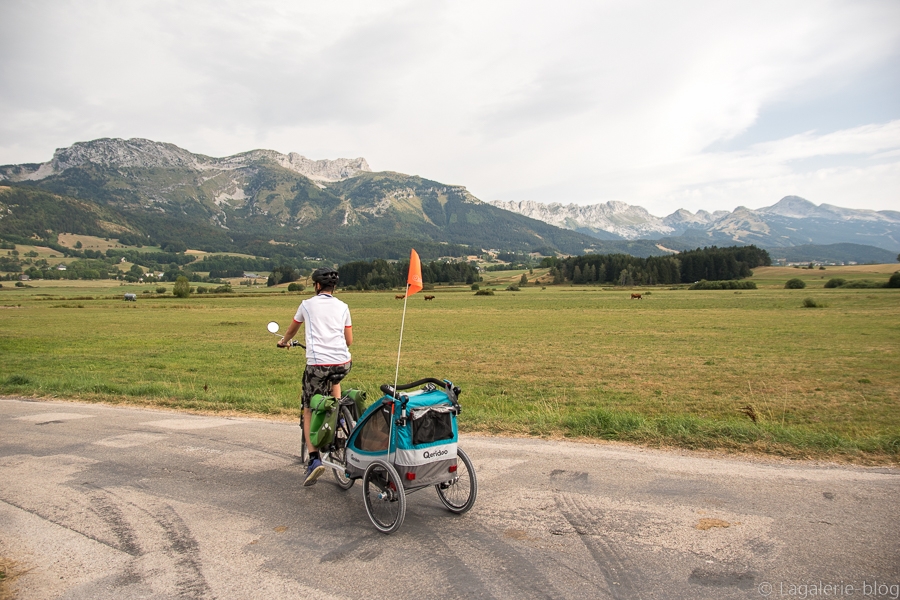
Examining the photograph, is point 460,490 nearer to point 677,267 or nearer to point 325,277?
point 325,277

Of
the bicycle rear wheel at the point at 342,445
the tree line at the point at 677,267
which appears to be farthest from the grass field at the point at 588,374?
the tree line at the point at 677,267

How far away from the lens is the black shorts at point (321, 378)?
6941 mm

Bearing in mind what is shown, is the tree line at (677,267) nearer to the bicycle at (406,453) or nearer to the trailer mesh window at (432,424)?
the bicycle at (406,453)

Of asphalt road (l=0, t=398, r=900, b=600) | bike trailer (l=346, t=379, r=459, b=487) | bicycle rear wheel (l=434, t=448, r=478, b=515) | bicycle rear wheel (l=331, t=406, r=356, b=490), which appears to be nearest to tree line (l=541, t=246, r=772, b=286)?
asphalt road (l=0, t=398, r=900, b=600)

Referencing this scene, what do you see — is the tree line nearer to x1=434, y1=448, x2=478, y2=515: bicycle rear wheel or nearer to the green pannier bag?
the green pannier bag

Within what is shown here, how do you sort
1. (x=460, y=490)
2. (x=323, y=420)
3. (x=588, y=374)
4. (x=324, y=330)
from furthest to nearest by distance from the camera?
(x=588, y=374)
(x=324, y=330)
(x=323, y=420)
(x=460, y=490)

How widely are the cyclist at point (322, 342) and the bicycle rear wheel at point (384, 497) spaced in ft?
4.62

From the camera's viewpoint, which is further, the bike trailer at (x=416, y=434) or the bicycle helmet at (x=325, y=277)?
the bicycle helmet at (x=325, y=277)

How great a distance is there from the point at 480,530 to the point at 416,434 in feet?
3.88

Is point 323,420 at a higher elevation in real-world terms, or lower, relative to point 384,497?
higher

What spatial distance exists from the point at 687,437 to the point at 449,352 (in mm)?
20187

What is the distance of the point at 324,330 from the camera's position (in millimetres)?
6891

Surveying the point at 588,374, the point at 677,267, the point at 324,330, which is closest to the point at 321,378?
the point at 324,330

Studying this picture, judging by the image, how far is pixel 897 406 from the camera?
1432cm
